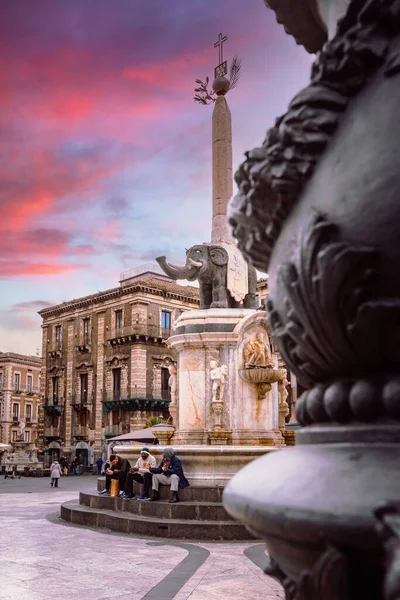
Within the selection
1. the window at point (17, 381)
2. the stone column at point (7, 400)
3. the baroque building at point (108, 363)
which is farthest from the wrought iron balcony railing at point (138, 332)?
the window at point (17, 381)

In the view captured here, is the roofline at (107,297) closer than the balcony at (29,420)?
Yes

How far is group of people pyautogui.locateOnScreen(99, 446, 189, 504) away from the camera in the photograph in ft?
34.1

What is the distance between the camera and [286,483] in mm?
1007

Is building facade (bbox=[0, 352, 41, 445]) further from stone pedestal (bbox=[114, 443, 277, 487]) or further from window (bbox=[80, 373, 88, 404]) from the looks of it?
stone pedestal (bbox=[114, 443, 277, 487])

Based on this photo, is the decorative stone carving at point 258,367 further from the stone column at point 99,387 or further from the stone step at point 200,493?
the stone column at point 99,387

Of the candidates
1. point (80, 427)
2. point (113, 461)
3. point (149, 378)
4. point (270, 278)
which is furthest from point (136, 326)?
point (270, 278)

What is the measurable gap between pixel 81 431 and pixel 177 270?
1488 inches

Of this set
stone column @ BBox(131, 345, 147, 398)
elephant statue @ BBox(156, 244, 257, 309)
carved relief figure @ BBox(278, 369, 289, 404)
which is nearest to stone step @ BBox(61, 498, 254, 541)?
carved relief figure @ BBox(278, 369, 289, 404)

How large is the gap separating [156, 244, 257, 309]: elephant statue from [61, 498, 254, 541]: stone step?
4.49 m

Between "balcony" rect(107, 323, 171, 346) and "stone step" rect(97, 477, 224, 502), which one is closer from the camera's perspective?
"stone step" rect(97, 477, 224, 502)

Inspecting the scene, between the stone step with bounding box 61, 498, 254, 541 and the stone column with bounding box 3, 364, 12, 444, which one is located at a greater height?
the stone column with bounding box 3, 364, 12, 444

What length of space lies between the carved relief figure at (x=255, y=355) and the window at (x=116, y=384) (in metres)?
34.3

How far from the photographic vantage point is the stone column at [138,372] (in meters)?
44.4

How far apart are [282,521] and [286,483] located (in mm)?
63
